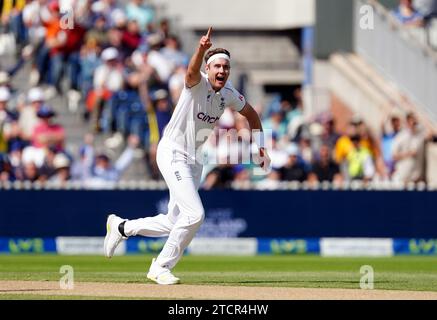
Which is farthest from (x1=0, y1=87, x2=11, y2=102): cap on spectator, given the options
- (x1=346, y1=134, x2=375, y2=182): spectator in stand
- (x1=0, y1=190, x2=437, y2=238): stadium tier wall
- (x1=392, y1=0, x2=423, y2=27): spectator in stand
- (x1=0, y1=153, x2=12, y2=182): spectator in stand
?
(x1=392, y1=0, x2=423, y2=27): spectator in stand

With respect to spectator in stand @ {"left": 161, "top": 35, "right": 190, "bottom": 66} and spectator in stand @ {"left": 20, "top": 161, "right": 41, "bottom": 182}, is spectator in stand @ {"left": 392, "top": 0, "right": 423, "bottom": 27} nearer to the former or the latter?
spectator in stand @ {"left": 161, "top": 35, "right": 190, "bottom": 66}

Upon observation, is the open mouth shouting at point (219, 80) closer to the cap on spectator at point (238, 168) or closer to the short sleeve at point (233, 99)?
Answer: the short sleeve at point (233, 99)

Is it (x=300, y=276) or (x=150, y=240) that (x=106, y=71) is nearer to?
(x=150, y=240)

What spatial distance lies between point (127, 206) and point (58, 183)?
1174 millimetres

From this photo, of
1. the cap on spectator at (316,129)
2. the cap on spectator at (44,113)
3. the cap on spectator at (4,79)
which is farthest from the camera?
the cap on spectator at (316,129)

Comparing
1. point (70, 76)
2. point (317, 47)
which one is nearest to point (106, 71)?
point (70, 76)

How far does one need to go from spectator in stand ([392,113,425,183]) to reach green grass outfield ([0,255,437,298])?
2575mm

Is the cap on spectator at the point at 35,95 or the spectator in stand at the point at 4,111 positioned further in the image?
the cap on spectator at the point at 35,95

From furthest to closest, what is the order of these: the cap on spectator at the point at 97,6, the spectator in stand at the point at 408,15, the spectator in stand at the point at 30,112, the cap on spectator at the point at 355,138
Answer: the spectator in stand at the point at 408,15
the cap on spectator at the point at 97,6
the cap on spectator at the point at 355,138
the spectator in stand at the point at 30,112

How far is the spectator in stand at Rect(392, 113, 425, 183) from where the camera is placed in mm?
23875

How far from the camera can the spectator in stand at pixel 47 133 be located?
23.3 metres

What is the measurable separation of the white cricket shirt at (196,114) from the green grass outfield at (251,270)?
4.88ft

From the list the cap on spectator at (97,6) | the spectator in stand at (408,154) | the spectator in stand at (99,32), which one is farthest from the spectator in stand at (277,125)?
the cap on spectator at (97,6)

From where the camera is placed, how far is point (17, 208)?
22453mm
